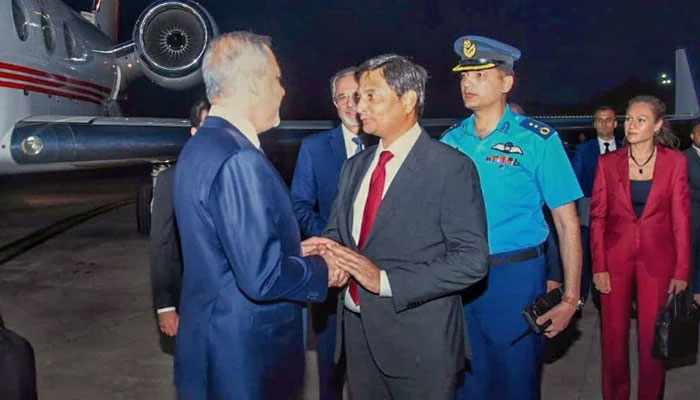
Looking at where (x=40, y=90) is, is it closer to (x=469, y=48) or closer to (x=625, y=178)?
(x=469, y=48)

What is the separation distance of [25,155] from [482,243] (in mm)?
7409

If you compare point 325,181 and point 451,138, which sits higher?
point 451,138

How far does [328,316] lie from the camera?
3779 mm

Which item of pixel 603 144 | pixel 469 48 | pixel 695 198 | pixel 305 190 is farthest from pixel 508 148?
pixel 603 144

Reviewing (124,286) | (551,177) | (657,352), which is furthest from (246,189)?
(124,286)

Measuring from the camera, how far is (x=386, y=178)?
2.60 meters

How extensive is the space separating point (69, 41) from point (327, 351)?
928 cm

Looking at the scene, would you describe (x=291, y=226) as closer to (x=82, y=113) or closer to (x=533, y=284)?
(x=533, y=284)

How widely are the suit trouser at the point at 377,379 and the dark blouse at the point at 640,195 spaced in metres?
2.07

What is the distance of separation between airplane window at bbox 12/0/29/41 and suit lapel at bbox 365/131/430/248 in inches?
312

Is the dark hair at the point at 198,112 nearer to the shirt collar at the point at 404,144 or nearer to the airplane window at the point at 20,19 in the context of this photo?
the shirt collar at the point at 404,144

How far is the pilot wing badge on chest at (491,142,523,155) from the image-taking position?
3.27m

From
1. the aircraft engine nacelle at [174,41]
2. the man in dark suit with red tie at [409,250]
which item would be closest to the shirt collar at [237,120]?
the man in dark suit with red tie at [409,250]

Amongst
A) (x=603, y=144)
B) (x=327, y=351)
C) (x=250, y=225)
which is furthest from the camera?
(x=603, y=144)
